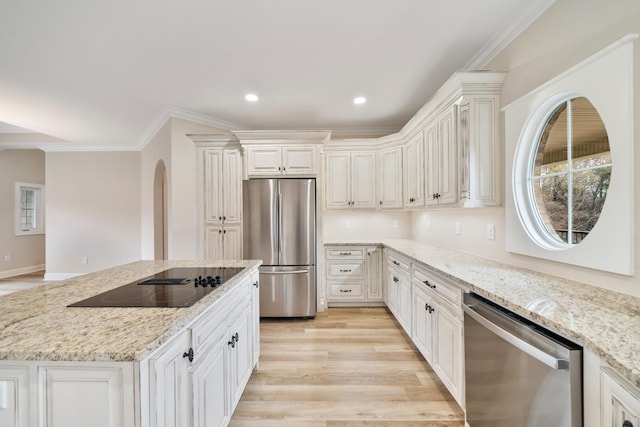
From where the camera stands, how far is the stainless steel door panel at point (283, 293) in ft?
11.6

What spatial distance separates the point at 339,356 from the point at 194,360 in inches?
68.5

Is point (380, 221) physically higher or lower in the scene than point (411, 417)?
higher

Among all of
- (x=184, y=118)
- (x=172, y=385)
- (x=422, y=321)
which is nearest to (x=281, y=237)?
(x=422, y=321)

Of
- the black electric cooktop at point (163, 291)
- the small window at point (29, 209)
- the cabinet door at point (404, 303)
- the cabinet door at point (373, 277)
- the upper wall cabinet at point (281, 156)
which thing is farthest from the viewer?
the small window at point (29, 209)

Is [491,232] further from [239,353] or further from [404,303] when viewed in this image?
[239,353]

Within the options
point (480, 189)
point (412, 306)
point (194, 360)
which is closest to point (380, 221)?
point (412, 306)

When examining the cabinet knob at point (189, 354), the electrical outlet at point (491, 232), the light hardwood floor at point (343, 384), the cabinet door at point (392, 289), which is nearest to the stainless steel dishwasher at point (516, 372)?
the light hardwood floor at point (343, 384)

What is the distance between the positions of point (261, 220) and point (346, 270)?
1.33m

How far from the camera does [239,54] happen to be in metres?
2.46

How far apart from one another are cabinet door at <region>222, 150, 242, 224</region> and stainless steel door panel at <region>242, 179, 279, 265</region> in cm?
32

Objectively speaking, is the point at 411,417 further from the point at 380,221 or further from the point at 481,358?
the point at 380,221

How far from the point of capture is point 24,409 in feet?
2.90

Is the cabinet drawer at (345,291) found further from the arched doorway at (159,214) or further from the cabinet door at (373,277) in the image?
the arched doorway at (159,214)

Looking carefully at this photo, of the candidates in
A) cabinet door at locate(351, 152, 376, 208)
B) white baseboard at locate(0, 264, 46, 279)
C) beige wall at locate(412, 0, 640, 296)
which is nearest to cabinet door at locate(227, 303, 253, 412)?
beige wall at locate(412, 0, 640, 296)
